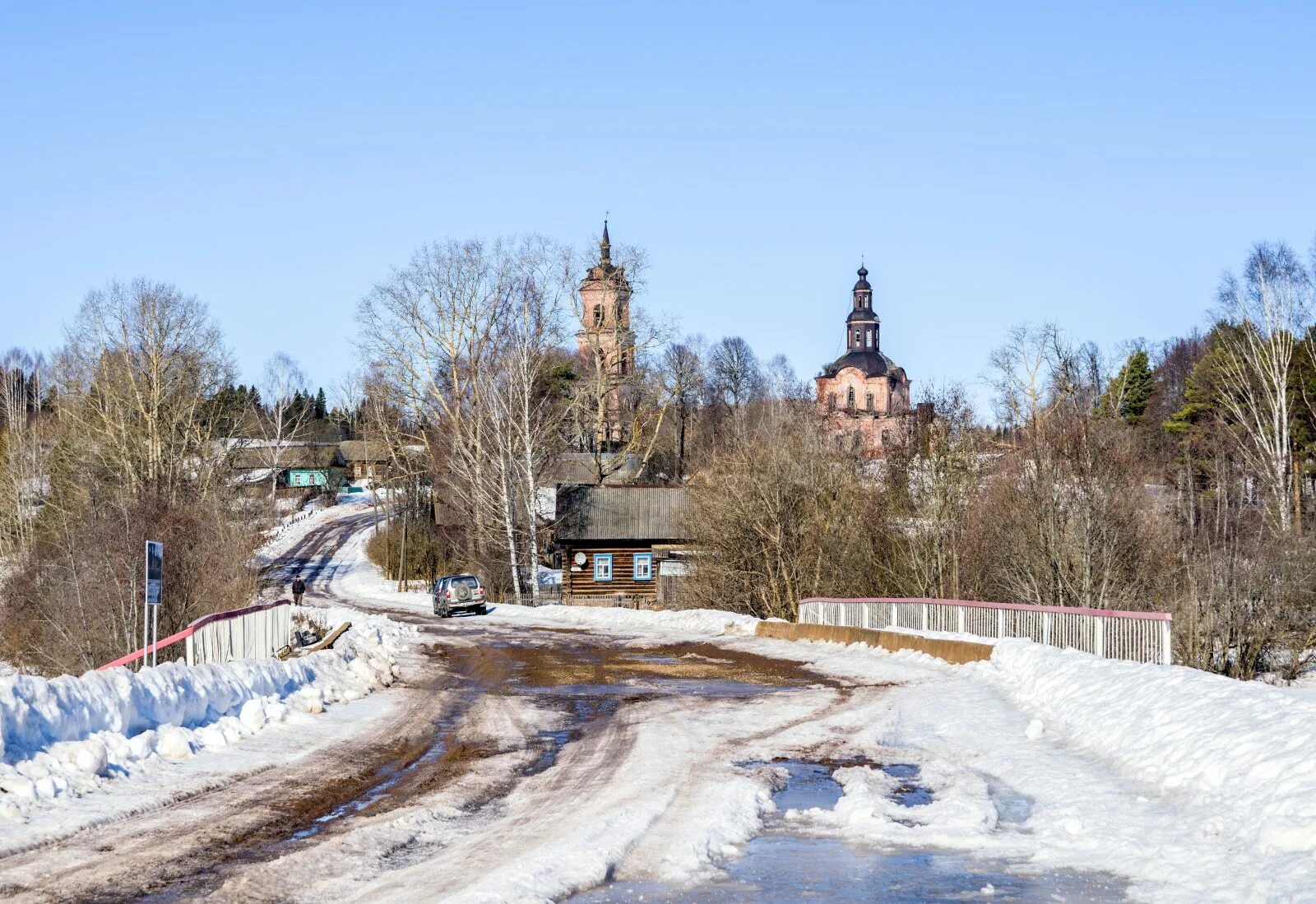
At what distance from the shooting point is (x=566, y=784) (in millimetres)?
12586

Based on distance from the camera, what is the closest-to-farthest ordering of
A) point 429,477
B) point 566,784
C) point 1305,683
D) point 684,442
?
point 566,784 < point 1305,683 < point 429,477 < point 684,442

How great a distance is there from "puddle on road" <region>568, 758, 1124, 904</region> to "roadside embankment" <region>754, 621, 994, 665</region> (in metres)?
14.4

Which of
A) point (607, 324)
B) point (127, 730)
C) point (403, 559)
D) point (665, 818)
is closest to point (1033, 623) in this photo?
point (665, 818)

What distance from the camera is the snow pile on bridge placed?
1141 centimetres

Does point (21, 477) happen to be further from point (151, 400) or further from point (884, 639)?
point (884, 639)

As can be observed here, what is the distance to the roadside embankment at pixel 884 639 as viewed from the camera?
2459 cm

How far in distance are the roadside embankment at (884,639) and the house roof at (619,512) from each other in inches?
1051

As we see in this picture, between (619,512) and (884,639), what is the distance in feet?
116

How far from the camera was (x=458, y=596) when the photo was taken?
172 ft

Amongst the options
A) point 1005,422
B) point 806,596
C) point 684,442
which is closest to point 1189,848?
point 806,596

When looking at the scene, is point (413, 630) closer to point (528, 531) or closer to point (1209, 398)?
point (528, 531)

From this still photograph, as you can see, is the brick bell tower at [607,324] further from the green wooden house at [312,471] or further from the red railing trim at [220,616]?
the green wooden house at [312,471]

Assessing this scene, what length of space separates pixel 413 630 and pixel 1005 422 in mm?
39290

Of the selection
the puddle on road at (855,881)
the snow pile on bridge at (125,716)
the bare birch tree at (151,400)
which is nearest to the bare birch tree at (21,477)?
the bare birch tree at (151,400)
